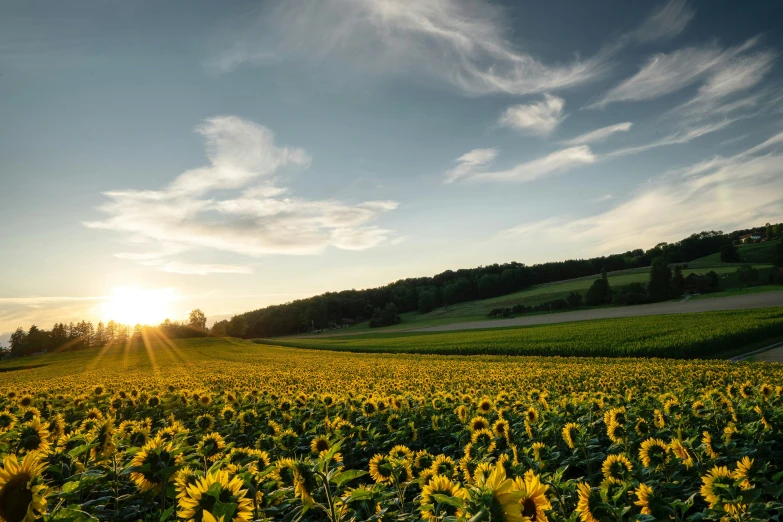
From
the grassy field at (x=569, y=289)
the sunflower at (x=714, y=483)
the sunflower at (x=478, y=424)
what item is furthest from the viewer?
the grassy field at (x=569, y=289)

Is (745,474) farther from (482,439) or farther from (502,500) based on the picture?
(502,500)

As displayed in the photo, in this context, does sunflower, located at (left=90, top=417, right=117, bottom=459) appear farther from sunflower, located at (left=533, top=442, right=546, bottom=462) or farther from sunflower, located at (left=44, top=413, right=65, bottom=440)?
sunflower, located at (left=533, top=442, right=546, bottom=462)

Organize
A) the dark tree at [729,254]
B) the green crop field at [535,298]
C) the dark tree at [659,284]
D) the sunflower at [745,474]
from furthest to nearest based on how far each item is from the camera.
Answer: the dark tree at [729,254]
the green crop field at [535,298]
the dark tree at [659,284]
the sunflower at [745,474]

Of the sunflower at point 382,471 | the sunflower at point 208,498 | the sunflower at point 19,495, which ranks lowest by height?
the sunflower at point 382,471

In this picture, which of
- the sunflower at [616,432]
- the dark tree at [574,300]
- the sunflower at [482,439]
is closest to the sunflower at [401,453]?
the sunflower at [482,439]

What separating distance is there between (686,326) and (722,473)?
1756 inches

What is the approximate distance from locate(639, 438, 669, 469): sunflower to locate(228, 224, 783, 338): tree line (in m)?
118

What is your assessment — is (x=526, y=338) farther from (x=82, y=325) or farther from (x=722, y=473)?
(x=82, y=325)

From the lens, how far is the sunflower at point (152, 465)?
2799mm

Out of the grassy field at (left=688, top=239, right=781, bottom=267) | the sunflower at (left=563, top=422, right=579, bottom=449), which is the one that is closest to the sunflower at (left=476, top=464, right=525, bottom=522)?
the sunflower at (left=563, top=422, right=579, bottom=449)

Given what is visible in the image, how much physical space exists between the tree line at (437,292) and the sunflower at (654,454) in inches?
4651

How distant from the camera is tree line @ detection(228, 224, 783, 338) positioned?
5037 inches

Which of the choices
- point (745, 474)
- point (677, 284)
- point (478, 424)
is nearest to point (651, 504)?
point (745, 474)

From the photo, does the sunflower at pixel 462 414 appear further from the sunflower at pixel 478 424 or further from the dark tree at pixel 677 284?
the dark tree at pixel 677 284
